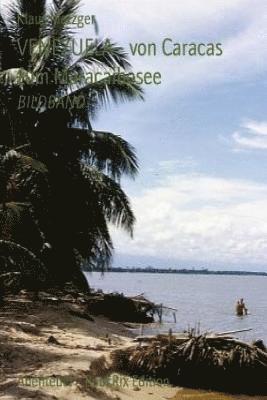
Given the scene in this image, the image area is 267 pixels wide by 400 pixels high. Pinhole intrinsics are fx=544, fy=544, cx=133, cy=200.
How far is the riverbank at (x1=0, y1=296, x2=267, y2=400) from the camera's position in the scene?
26.6 feet

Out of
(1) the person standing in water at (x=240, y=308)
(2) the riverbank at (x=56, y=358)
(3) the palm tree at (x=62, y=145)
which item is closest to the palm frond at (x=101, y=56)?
(3) the palm tree at (x=62, y=145)

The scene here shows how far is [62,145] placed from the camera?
17.9 metres

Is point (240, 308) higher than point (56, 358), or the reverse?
point (56, 358)

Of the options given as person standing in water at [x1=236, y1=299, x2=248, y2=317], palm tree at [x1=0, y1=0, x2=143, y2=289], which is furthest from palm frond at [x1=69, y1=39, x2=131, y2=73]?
person standing in water at [x1=236, y1=299, x2=248, y2=317]

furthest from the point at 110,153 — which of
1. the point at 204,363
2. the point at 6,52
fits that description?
the point at 204,363

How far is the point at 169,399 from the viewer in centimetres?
1020

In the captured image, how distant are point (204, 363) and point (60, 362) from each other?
3.37 meters

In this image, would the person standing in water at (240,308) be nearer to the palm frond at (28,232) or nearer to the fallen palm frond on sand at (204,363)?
the palm frond at (28,232)

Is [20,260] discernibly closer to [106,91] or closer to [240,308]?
[106,91]

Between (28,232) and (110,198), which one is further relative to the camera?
(110,198)

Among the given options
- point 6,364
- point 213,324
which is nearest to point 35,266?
point 6,364

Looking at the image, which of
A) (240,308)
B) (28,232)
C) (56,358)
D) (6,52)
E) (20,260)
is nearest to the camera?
(56,358)

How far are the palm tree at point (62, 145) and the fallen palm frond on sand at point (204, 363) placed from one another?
6.54m

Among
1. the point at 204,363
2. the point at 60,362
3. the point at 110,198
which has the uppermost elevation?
the point at 110,198
